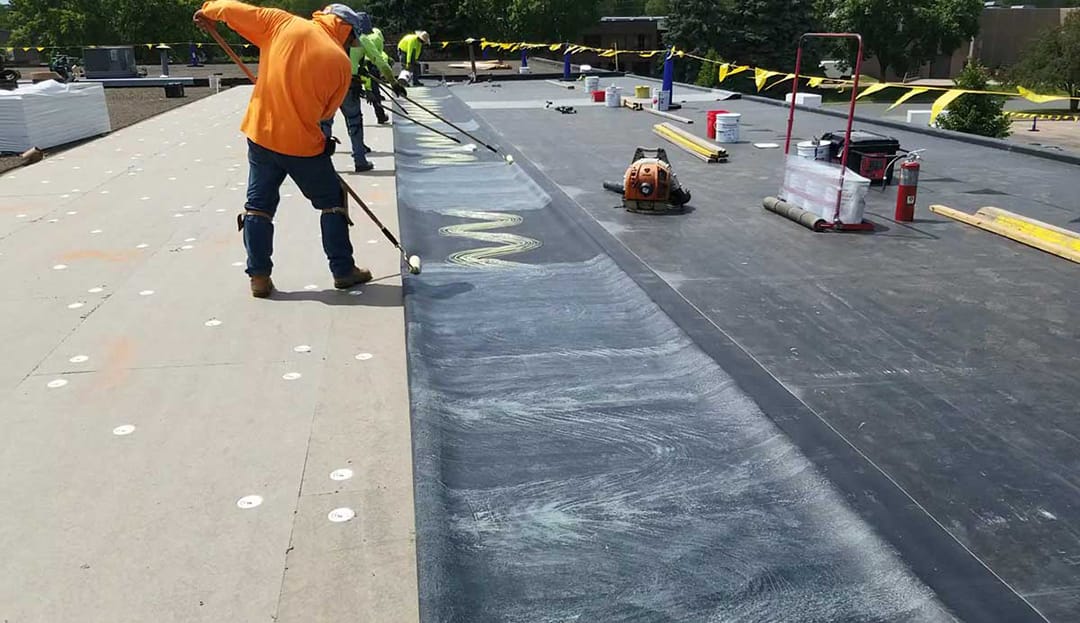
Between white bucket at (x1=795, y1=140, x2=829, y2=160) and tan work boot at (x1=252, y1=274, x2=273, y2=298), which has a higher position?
white bucket at (x1=795, y1=140, x2=829, y2=160)

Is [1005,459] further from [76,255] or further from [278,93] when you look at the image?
[76,255]

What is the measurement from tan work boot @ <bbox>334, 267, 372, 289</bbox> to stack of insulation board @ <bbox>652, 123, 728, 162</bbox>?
20.6 ft

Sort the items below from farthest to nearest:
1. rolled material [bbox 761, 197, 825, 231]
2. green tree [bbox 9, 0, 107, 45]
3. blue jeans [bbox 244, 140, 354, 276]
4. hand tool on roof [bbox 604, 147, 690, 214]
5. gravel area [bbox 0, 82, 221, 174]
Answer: green tree [bbox 9, 0, 107, 45], gravel area [bbox 0, 82, 221, 174], hand tool on roof [bbox 604, 147, 690, 214], rolled material [bbox 761, 197, 825, 231], blue jeans [bbox 244, 140, 354, 276]

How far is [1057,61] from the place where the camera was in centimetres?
4662

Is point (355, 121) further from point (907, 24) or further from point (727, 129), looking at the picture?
point (907, 24)

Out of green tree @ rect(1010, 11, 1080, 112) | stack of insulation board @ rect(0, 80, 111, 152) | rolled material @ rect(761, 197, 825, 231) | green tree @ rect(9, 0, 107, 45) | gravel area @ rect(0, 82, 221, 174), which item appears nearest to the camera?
rolled material @ rect(761, 197, 825, 231)

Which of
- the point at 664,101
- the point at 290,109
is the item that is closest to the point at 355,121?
the point at 290,109

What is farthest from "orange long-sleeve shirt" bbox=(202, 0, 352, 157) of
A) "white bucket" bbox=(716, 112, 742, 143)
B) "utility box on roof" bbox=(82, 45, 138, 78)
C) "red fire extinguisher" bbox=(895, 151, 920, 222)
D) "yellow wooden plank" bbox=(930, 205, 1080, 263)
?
"utility box on roof" bbox=(82, 45, 138, 78)

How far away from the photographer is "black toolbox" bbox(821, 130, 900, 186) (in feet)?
28.5

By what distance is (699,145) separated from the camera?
1142 centimetres

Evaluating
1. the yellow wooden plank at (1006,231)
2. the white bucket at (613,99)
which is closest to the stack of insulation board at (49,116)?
the white bucket at (613,99)

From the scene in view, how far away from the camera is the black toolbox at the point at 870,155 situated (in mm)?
8695

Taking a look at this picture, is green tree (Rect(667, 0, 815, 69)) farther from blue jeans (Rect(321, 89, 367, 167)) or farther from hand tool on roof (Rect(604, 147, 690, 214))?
hand tool on roof (Rect(604, 147, 690, 214))

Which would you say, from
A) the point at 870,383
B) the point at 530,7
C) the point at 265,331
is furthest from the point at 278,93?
the point at 530,7
